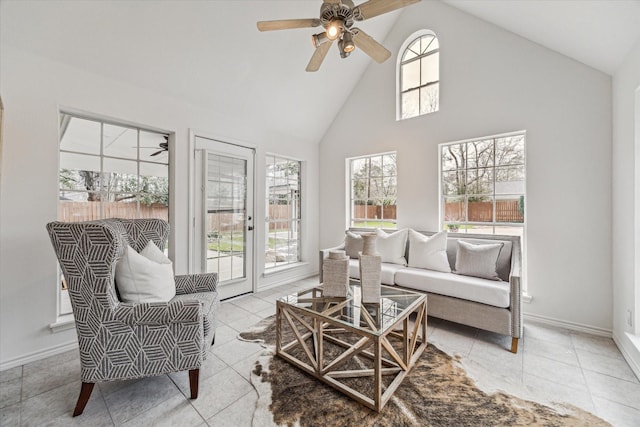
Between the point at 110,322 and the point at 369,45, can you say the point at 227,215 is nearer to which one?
the point at 110,322

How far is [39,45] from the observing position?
6.79ft

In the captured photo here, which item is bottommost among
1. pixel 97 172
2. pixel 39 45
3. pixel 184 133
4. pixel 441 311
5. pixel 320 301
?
pixel 441 311

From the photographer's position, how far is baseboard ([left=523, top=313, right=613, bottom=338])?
2.46 meters

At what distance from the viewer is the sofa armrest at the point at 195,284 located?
7.19ft

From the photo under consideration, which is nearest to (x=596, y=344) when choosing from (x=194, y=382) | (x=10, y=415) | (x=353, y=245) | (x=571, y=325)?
(x=571, y=325)

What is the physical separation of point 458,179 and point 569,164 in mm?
1026

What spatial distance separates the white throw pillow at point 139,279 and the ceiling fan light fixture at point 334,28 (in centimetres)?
197

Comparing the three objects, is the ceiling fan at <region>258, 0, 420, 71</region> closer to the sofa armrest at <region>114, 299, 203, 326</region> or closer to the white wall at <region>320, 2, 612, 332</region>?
the white wall at <region>320, 2, 612, 332</region>

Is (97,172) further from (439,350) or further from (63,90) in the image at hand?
(439,350)

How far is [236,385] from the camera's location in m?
1.79

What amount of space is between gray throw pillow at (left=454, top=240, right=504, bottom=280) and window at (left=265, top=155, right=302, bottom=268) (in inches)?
101

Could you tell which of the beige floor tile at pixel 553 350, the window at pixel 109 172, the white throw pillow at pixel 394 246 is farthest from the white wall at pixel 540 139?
the window at pixel 109 172

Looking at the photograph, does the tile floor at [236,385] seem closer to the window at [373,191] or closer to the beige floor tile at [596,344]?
the beige floor tile at [596,344]

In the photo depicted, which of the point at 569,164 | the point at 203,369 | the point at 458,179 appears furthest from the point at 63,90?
the point at 569,164
